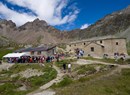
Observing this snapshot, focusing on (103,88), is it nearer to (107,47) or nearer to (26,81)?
(26,81)

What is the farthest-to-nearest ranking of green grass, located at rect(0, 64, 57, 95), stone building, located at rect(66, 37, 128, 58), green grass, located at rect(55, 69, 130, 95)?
stone building, located at rect(66, 37, 128, 58) → green grass, located at rect(0, 64, 57, 95) → green grass, located at rect(55, 69, 130, 95)

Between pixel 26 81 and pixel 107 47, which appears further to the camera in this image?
pixel 107 47

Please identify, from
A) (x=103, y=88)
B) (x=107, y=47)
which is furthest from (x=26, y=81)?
(x=107, y=47)

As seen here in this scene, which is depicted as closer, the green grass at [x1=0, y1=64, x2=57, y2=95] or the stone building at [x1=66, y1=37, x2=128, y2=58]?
the green grass at [x1=0, y1=64, x2=57, y2=95]

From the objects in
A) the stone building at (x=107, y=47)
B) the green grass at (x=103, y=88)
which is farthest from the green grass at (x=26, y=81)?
the stone building at (x=107, y=47)

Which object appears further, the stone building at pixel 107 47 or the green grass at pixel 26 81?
the stone building at pixel 107 47

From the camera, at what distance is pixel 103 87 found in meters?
25.1

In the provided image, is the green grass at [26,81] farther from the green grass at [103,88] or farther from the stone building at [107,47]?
the stone building at [107,47]

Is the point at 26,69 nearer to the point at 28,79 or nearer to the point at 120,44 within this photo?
the point at 28,79

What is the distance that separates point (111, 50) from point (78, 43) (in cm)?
1586

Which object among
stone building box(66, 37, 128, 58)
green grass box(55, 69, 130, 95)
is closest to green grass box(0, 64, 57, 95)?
green grass box(55, 69, 130, 95)

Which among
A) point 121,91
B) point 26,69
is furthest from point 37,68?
point 121,91

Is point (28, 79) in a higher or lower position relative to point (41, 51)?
lower

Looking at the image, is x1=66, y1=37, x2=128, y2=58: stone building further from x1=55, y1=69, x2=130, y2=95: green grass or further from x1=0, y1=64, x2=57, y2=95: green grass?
x1=55, y1=69, x2=130, y2=95: green grass
